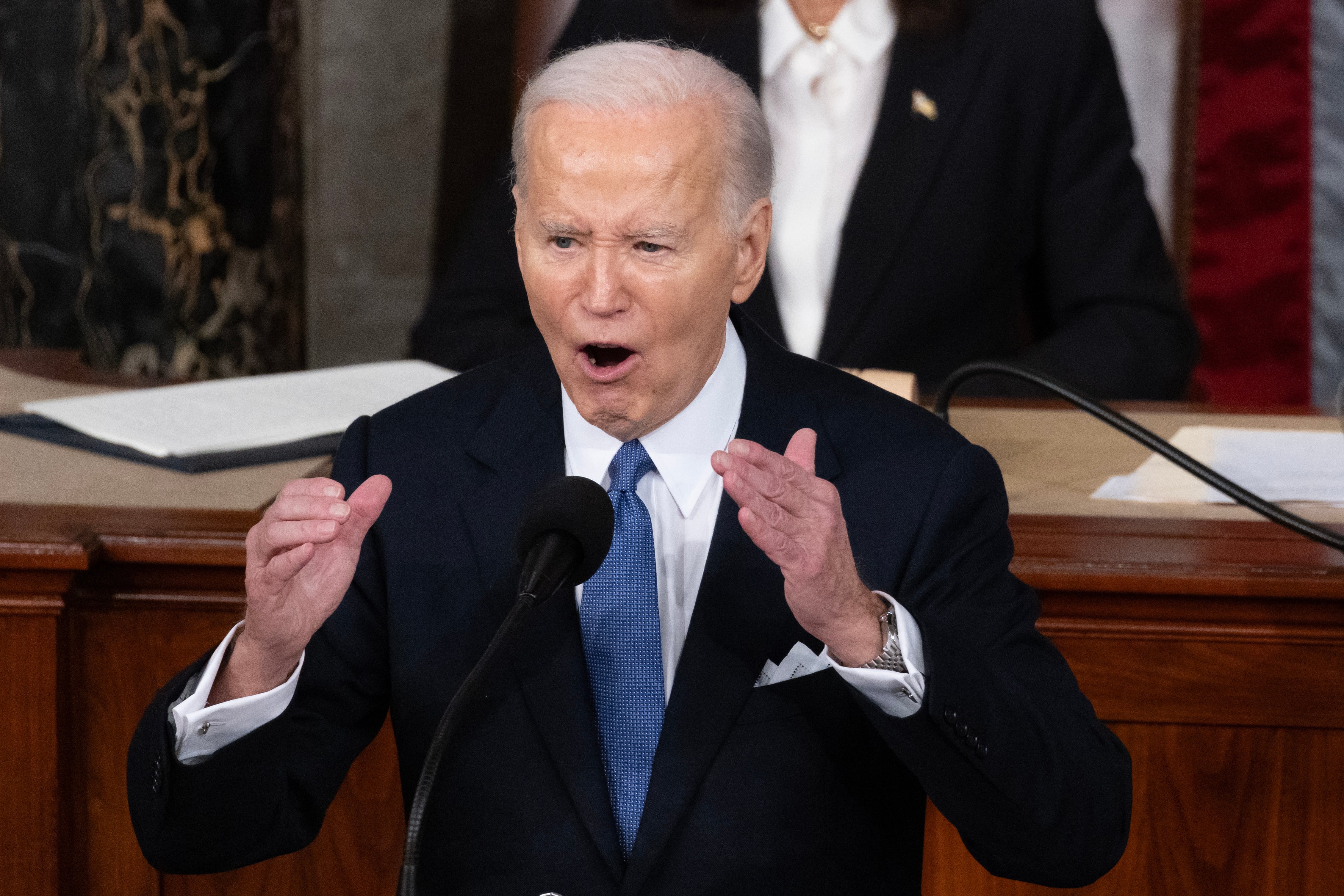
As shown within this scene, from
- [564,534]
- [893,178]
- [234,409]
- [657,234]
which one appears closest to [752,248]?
[657,234]

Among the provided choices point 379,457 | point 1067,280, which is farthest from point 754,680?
point 1067,280

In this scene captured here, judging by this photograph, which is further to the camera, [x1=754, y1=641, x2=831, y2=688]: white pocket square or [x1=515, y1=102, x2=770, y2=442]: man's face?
[x1=754, y1=641, x2=831, y2=688]: white pocket square

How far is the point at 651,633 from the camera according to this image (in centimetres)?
113

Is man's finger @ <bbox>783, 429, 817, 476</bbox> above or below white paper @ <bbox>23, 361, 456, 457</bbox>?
above

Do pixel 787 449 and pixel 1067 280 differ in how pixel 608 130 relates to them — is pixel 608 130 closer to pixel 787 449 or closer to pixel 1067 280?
pixel 787 449

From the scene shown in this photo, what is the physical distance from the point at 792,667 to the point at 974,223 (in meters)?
1.79

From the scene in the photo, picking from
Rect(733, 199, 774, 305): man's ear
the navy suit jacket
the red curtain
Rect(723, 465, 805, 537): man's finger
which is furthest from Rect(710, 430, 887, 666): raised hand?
the red curtain

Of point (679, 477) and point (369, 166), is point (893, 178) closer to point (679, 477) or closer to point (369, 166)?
point (369, 166)

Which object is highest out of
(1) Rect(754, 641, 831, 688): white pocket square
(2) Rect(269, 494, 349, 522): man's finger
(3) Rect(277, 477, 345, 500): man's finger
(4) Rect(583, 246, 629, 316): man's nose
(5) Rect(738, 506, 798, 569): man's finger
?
(4) Rect(583, 246, 629, 316): man's nose

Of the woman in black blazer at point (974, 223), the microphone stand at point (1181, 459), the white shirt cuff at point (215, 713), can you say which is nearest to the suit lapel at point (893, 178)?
the woman in black blazer at point (974, 223)

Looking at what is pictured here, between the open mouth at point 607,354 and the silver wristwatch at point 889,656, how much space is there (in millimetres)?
287

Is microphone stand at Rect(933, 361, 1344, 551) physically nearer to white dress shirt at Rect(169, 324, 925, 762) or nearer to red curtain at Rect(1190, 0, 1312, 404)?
white dress shirt at Rect(169, 324, 925, 762)

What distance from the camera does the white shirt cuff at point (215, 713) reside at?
1.03 meters

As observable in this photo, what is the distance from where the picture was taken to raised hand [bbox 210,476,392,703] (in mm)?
922
